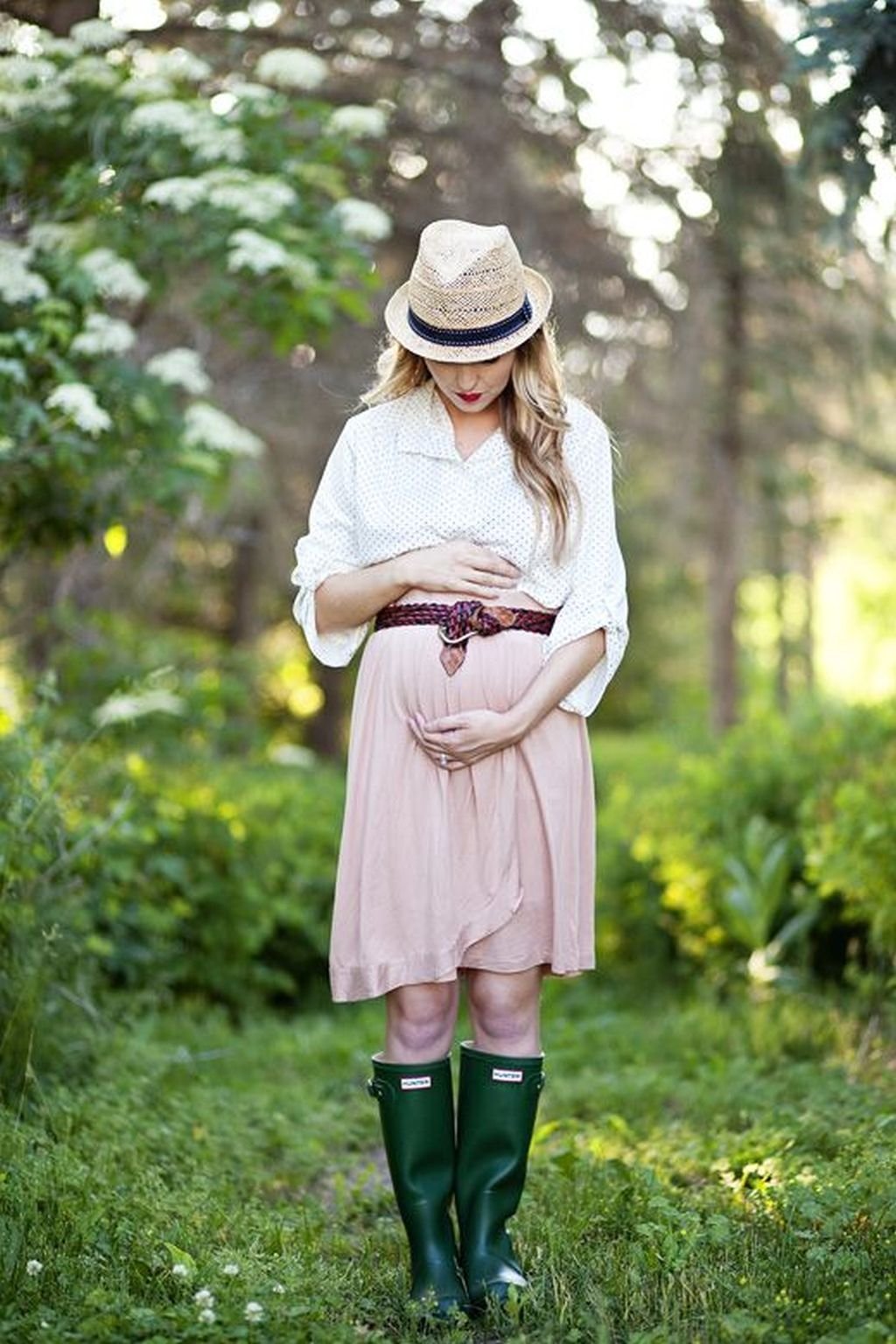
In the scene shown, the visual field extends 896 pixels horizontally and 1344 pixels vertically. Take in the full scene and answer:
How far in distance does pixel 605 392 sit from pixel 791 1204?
27.5ft

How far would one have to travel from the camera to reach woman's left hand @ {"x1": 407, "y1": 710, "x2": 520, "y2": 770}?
133 inches

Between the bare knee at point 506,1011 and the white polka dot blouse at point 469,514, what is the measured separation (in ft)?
1.80

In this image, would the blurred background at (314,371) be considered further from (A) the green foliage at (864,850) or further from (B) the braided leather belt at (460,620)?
(B) the braided leather belt at (460,620)

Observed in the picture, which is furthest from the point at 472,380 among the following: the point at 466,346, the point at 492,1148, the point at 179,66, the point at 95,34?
the point at 179,66

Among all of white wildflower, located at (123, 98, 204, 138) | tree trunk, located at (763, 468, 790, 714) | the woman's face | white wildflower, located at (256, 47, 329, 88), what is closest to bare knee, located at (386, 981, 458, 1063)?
the woman's face

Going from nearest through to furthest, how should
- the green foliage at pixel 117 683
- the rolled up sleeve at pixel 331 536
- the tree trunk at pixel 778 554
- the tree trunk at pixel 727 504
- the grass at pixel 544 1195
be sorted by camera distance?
the grass at pixel 544 1195, the rolled up sleeve at pixel 331 536, the green foliage at pixel 117 683, the tree trunk at pixel 727 504, the tree trunk at pixel 778 554

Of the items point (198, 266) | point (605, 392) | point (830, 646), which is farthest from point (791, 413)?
point (830, 646)

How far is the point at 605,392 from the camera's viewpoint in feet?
37.4

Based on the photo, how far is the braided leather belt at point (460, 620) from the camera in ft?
11.3

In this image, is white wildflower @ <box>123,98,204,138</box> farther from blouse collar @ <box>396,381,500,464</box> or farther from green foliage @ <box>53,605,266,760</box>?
blouse collar @ <box>396,381,500,464</box>

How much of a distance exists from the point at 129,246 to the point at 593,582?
3175 millimetres

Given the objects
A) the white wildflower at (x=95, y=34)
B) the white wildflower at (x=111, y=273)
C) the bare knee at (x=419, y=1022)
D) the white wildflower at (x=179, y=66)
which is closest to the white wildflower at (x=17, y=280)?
the white wildflower at (x=111, y=273)

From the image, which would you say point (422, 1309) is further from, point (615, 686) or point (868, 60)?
point (615, 686)

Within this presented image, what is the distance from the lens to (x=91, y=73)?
5.82m
